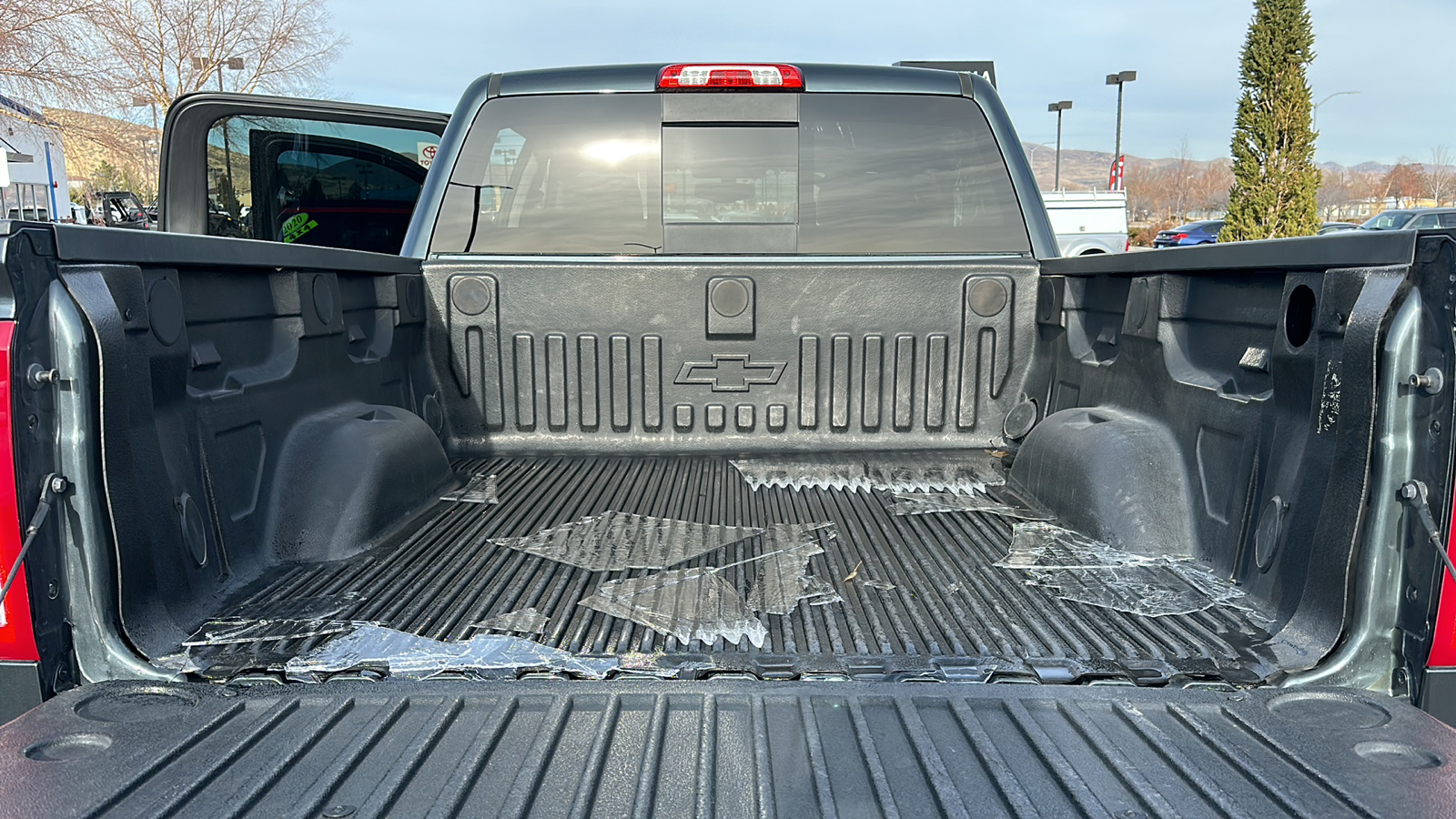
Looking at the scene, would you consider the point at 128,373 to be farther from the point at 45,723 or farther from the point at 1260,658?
the point at 1260,658

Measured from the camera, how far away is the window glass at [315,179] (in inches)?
178

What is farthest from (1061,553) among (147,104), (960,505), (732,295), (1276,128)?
(147,104)

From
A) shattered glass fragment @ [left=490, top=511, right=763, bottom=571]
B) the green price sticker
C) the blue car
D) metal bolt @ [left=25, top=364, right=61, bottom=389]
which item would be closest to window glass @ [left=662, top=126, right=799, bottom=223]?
shattered glass fragment @ [left=490, top=511, right=763, bottom=571]

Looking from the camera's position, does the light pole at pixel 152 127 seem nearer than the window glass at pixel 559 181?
No

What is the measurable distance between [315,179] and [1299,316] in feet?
15.1

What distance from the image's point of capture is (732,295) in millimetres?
3197

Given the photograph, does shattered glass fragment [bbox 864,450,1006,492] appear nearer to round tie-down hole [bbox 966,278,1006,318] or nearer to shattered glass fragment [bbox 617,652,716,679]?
round tie-down hole [bbox 966,278,1006,318]

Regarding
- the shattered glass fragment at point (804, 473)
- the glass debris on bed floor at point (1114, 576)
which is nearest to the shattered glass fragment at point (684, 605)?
→ the glass debris on bed floor at point (1114, 576)

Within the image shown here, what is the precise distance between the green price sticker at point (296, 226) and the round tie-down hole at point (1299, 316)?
4.45 meters

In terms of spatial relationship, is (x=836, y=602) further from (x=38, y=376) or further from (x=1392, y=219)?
(x=1392, y=219)

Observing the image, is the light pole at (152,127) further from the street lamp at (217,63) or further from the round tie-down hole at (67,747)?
the round tie-down hole at (67,747)

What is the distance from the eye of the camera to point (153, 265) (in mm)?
1741

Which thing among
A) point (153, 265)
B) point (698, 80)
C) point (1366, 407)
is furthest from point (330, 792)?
point (698, 80)

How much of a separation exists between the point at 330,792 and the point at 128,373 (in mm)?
843
